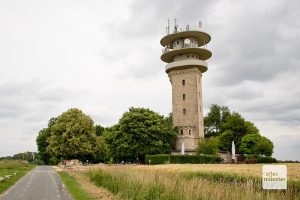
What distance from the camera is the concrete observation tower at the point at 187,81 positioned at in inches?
2606

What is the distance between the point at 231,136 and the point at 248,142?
5.29 metres

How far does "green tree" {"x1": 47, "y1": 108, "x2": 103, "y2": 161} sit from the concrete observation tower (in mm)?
15052

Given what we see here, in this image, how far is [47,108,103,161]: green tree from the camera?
216ft

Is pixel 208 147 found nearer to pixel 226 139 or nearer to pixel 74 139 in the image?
pixel 226 139

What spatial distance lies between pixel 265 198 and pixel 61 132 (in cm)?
6004

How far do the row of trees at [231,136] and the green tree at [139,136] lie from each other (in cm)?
634

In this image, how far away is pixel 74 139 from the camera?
65.6 m

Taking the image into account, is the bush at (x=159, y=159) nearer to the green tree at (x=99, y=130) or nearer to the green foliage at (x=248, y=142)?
the green foliage at (x=248, y=142)

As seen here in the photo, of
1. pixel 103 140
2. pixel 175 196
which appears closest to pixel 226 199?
pixel 175 196

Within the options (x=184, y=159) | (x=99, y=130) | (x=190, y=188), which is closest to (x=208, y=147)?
(x=184, y=159)

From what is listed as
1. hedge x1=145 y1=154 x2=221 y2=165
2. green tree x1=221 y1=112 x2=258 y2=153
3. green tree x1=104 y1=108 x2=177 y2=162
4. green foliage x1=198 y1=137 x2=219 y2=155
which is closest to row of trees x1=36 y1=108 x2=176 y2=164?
green tree x1=104 y1=108 x2=177 y2=162

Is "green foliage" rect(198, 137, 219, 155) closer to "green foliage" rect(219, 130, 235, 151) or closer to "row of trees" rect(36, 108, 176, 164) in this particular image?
"row of trees" rect(36, 108, 176, 164)

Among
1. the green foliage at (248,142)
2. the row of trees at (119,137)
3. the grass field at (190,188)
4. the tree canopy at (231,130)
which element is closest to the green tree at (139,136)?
the row of trees at (119,137)

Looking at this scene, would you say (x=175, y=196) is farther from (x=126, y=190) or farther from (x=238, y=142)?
(x=238, y=142)
